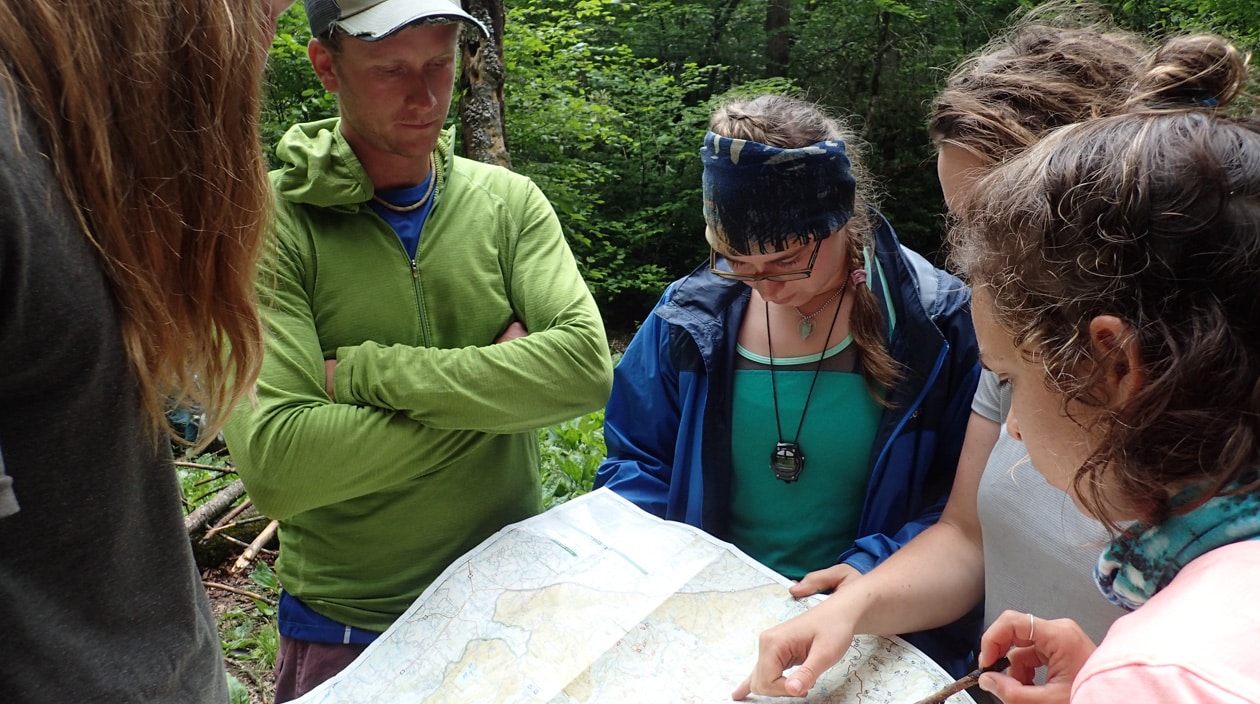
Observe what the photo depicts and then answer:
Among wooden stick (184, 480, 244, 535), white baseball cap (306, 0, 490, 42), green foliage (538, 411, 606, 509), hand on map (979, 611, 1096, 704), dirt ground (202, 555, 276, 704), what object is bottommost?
dirt ground (202, 555, 276, 704)

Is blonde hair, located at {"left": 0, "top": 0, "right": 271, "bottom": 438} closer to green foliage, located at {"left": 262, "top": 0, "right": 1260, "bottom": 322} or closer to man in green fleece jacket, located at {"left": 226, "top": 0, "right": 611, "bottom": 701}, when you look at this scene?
man in green fleece jacket, located at {"left": 226, "top": 0, "right": 611, "bottom": 701}

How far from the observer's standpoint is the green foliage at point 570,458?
3648 millimetres

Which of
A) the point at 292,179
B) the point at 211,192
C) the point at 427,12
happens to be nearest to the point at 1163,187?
the point at 211,192

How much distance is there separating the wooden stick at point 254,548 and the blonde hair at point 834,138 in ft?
8.85

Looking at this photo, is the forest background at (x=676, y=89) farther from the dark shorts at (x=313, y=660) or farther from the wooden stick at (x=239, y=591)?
the dark shorts at (x=313, y=660)

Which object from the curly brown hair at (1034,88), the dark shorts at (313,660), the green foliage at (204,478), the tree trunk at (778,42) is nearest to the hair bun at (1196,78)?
the curly brown hair at (1034,88)

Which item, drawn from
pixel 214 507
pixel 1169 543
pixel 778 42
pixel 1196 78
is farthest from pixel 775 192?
pixel 778 42

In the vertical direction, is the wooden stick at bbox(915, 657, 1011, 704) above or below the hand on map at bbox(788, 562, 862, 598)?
above

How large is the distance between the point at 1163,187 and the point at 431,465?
4.97ft

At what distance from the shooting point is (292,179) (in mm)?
2041

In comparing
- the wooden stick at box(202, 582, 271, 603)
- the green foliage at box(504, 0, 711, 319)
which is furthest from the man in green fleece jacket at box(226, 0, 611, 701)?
the green foliage at box(504, 0, 711, 319)

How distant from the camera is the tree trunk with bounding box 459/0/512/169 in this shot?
16.8ft

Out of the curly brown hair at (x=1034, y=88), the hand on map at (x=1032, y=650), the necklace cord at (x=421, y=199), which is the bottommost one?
the hand on map at (x=1032, y=650)

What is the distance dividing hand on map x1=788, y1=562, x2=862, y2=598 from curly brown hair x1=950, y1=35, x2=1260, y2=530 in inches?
29.1
